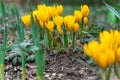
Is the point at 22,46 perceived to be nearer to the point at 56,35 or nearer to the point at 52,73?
the point at 52,73

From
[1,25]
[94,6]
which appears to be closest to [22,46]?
[1,25]

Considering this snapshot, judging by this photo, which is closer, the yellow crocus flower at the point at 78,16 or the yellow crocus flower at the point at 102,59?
the yellow crocus flower at the point at 102,59

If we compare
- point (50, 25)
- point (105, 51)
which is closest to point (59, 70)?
point (50, 25)

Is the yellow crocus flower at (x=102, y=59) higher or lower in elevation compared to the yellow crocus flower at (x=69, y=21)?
lower

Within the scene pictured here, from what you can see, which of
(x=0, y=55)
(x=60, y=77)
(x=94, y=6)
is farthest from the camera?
(x=94, y=6)

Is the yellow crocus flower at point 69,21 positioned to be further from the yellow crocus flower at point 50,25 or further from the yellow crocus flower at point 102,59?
the yellow crocus flower at point 102,59

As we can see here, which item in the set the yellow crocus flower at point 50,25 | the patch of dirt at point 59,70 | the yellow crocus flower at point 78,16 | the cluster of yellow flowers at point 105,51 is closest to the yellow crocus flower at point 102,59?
the cluster of yellow flowers at point 105,51

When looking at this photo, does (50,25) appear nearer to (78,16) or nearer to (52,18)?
(52,18)

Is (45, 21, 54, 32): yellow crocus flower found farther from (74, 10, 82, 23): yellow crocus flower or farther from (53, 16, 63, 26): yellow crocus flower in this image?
(74, 10, 82, 23): yellow crocus flower

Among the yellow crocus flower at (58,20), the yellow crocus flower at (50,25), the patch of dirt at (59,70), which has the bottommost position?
the patch of dirt at (59,70)
